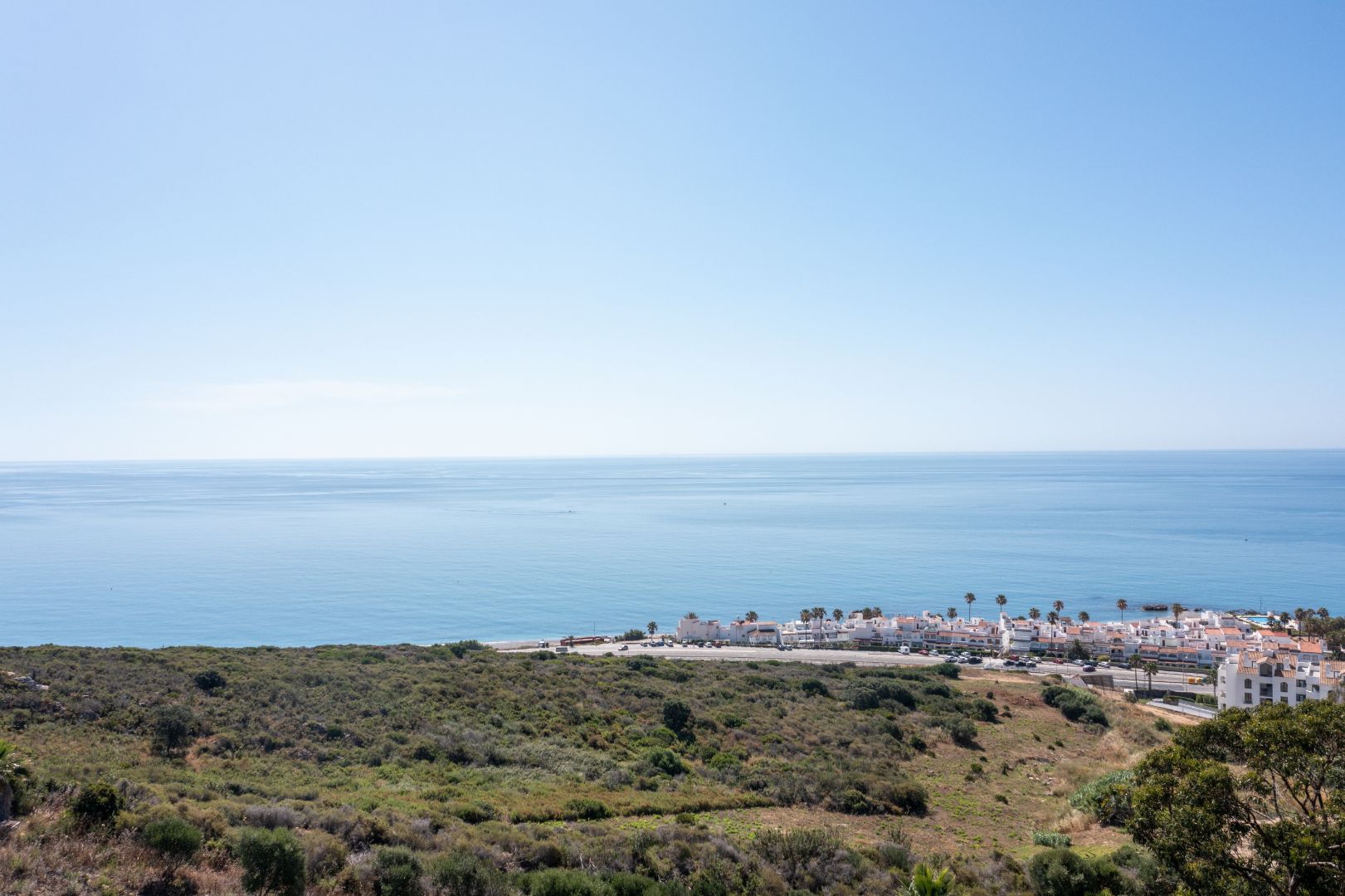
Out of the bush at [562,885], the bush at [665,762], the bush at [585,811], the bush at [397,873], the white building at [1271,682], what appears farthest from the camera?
the white building at [1271,682]

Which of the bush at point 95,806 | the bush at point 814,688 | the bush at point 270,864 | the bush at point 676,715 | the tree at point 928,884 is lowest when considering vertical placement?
the bush at point 814,688

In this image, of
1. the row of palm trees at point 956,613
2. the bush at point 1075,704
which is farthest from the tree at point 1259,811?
the row of palm trees at point 956,613

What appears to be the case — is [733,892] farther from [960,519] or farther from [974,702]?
[960,519]

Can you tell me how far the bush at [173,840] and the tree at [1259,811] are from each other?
39.2ft

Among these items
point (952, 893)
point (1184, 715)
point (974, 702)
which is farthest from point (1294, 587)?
point (952, 893)

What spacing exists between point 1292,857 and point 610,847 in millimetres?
8729

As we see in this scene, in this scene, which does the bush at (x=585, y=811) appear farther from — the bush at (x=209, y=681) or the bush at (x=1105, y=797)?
the bush at (x=209, y=681)

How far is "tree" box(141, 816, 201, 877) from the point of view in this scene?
28.4ft

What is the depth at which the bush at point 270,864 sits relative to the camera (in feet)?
28.0

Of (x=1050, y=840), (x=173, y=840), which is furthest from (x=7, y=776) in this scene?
(x=1050, y=840)

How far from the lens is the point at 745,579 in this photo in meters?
89.3

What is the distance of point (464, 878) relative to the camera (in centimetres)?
934

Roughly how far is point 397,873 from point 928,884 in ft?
23.5

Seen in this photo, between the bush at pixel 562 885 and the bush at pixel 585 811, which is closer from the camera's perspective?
the bush at pixel 562 885
